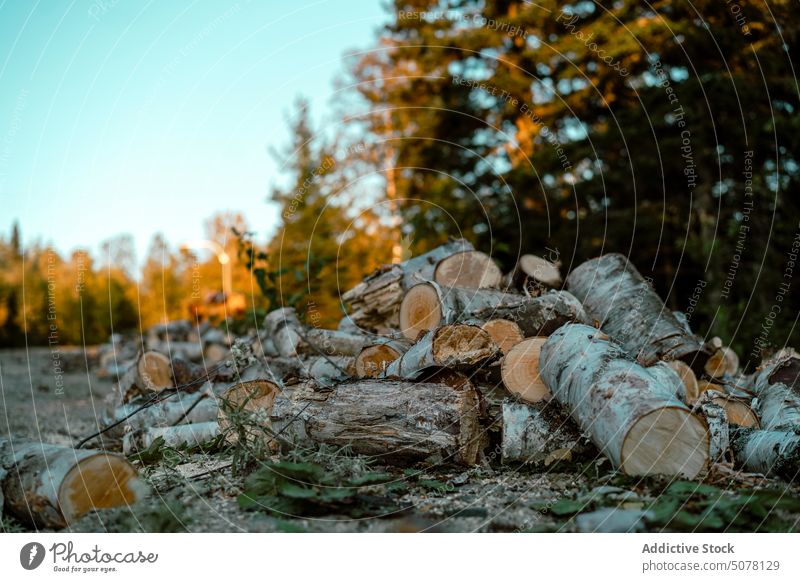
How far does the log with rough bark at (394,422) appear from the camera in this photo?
3.95 metres

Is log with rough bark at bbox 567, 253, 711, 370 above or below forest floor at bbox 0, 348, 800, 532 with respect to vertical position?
above

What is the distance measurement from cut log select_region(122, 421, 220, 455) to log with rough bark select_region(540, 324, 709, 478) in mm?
2426

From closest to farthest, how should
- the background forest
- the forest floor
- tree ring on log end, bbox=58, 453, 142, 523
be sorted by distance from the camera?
the forest floor, tree ring on log end, bbox=58, 453, 142, 523, the background forest

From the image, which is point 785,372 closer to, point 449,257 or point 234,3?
point 449,257

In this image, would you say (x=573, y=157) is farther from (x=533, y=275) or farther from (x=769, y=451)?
(x=769, y=451)

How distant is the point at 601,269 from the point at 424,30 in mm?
10781

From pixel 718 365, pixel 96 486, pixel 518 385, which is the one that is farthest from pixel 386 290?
pixel 96 486

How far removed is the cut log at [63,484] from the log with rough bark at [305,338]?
231 centimetres

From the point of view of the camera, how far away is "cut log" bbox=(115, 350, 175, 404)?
257 inches

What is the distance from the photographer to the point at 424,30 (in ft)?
49.2

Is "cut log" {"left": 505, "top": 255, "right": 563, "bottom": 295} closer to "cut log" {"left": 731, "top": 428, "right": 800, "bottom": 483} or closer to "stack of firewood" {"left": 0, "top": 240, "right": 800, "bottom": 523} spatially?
"stack of firewood" {"left": 0, "top": 240, "right": 800, "bottom": 523}

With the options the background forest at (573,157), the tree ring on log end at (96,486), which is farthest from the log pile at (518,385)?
the background forest at (573,157)

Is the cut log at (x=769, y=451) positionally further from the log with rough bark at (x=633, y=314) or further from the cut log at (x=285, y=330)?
the cut log at (x=285, y=330)

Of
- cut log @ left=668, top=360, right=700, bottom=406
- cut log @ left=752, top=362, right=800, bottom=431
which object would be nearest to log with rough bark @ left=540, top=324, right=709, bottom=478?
cut log @ left=752, top=362, right=800, bottom=431
